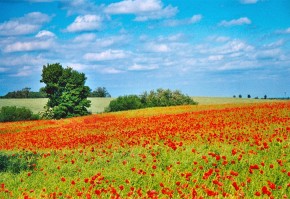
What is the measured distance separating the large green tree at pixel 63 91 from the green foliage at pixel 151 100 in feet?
44.3

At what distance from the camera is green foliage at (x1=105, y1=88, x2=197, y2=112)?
242 feet

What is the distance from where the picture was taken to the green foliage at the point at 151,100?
73.6 metres

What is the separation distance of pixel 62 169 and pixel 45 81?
167 feet

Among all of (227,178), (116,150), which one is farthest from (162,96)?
(227,178)

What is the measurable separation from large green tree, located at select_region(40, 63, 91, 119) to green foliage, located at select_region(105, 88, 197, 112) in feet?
44.3

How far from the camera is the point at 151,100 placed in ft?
255

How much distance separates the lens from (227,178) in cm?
789

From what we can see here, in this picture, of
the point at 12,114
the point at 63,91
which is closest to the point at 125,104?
the point at 63,91

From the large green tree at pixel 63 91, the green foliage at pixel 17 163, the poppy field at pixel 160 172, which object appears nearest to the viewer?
the poppy field at pixel 160 172

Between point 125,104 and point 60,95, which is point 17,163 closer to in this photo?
point 60,95

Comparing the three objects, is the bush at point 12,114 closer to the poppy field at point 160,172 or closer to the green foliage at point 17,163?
the poppy field at point 160,172

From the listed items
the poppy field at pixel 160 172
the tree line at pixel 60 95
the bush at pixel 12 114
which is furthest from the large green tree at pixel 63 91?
the poppy field at pixel 160 172

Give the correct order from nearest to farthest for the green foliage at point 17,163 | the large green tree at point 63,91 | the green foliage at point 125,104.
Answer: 1. the green foliage at point 17,163
2. the large green tree at point 63,91
3. the green foliage at point 125,104

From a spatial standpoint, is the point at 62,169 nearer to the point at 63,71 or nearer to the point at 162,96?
the point at 63,71
